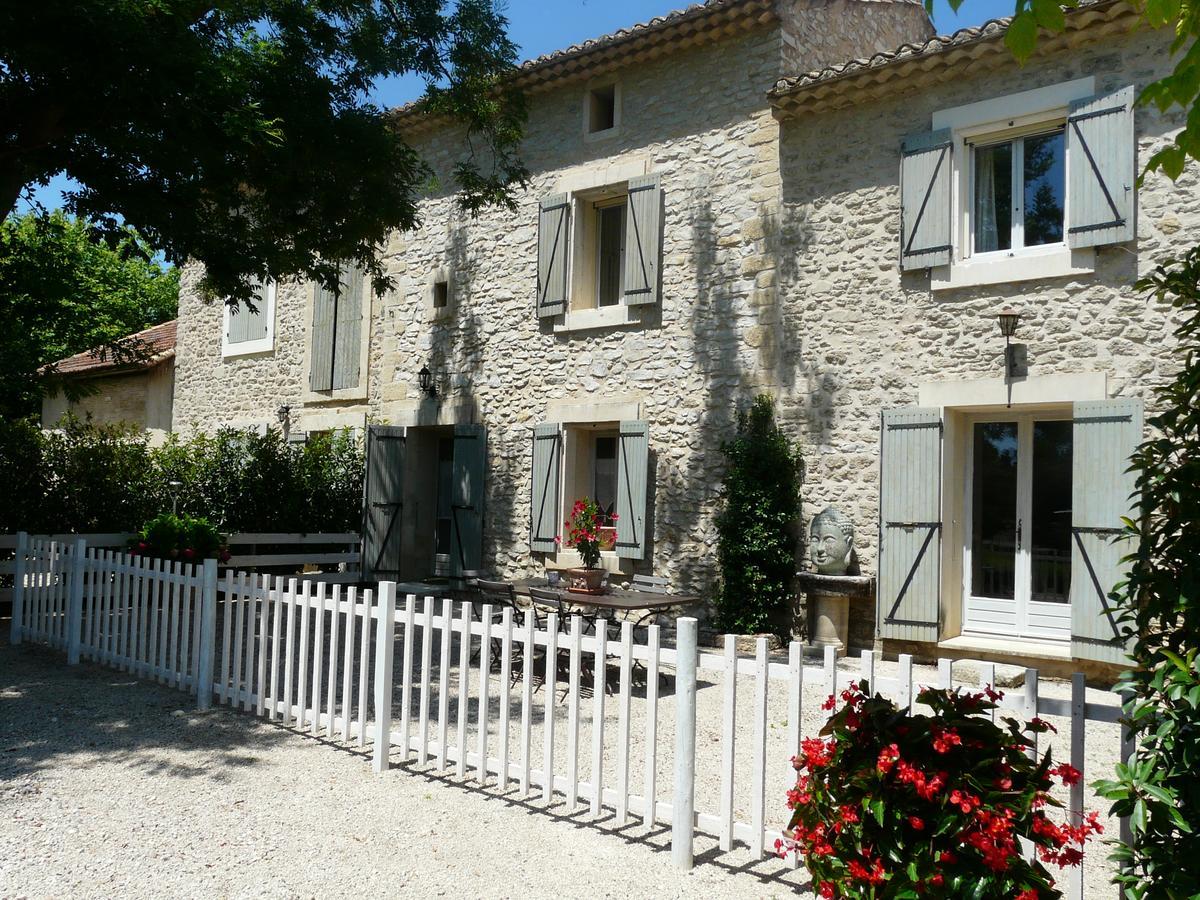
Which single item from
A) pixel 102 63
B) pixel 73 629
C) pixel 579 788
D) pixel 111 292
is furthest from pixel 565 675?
pixel 111 292

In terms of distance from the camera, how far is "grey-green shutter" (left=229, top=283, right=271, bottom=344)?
14.4 m

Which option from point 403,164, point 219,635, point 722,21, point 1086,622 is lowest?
point 219,635

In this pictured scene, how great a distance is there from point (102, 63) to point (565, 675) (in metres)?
5.55

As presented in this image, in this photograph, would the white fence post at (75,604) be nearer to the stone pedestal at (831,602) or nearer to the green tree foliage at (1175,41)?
the stone pedestal at (831,602)

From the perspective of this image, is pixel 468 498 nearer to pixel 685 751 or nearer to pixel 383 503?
pixel 383 503

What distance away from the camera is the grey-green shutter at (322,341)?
1356cm

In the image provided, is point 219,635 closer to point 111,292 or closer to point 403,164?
point 403,164

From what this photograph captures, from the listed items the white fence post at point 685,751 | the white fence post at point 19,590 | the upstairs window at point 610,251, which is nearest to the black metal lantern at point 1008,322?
the upstairs window at point 610,251

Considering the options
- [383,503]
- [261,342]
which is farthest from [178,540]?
[261,342]

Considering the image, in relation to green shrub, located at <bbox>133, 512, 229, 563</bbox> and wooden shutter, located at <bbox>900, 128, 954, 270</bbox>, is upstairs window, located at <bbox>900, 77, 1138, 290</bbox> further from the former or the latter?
green shrub, located at <bbox>133, 512, 229, 563</bbox>

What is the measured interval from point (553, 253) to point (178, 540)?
16.5 ft

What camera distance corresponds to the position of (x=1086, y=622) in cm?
734

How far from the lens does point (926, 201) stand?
27.6 ft

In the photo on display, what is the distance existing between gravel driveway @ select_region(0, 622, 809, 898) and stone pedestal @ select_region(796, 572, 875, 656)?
481 cm
